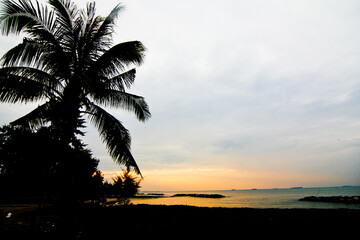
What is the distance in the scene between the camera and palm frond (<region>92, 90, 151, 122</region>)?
7.18 meters

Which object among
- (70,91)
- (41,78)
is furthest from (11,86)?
(70,91)

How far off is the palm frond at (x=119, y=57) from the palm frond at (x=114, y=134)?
1279 mm

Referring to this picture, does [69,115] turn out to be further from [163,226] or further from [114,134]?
[163,226]

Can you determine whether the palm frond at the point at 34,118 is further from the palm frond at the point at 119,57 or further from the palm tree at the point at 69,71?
the palm frond at the point at 119,57

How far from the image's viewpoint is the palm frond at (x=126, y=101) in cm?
718

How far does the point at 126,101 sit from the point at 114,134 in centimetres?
140

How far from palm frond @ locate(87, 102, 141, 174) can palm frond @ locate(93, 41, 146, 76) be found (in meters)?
1.28

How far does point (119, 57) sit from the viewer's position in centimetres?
Answer: 683

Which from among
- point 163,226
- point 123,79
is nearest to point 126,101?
point 123,79

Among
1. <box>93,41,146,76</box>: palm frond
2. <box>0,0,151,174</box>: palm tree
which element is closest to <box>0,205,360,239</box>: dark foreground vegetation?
<box>0,0,151,174</box>: palm tree

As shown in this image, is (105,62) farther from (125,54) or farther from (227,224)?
(227,224)

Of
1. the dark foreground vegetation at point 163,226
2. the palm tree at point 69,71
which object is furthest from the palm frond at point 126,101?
the dark foreground vegetation at point 163,226

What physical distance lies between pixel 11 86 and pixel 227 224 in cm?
665

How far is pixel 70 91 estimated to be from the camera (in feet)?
19.5
